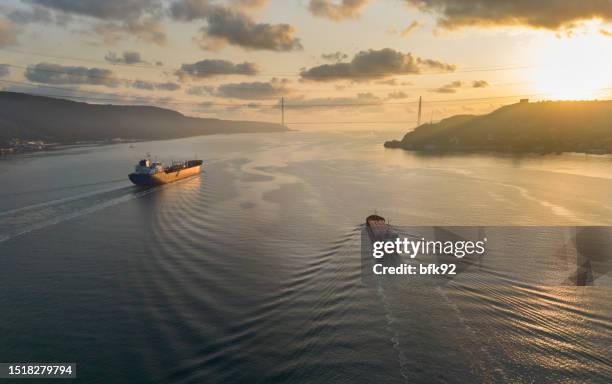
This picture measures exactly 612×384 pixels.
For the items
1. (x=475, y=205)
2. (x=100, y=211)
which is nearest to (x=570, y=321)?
(x=475, y=205)

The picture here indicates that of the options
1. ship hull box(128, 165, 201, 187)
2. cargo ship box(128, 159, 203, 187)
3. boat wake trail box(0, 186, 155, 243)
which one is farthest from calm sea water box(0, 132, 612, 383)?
cargo ship box(128, 159, 203, 187)

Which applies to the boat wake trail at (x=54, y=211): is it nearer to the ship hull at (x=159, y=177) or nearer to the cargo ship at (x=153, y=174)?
the ship hull at (x=159, y=177)

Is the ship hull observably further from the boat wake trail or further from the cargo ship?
the boat wake trail

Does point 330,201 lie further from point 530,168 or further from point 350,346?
point 530,168

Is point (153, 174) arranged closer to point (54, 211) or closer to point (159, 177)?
point (159, 177)

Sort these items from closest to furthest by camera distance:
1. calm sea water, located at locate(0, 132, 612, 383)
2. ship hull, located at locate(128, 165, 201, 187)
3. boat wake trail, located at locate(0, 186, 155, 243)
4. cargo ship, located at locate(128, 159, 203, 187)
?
calm sea water, located at locate(0, 132, 612, 383) → boat wake trail, located at locate(0, 186, 155, 243) → ship hull, located at locate(128, 165, 201, 187) → cargo ship, located at locate(128, 159, 203, 187)

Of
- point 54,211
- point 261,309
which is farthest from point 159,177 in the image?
point 261,309
